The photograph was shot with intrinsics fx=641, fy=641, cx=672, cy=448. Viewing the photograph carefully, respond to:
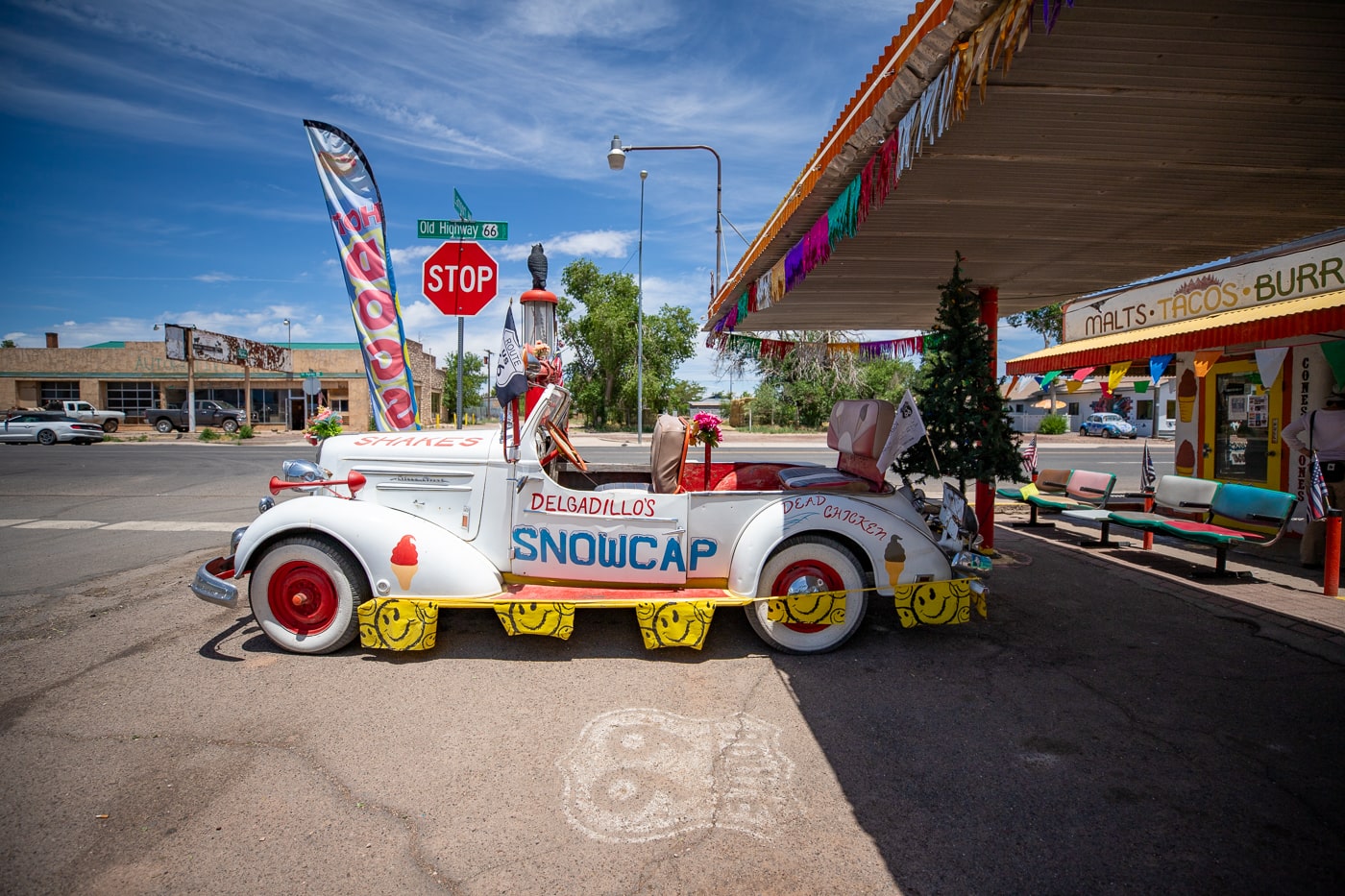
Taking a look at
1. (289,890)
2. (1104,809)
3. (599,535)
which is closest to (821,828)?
(1104,809)

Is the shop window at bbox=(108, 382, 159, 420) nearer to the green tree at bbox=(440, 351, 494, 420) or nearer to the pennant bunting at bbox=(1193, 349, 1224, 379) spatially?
the green tree at bbox=(440, 351, 494, 420)

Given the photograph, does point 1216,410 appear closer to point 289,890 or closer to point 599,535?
point 599,535

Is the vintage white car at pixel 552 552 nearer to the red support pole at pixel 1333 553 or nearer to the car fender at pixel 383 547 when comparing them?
the car fender at pixel 383 547

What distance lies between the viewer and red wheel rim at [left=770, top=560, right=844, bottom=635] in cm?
428

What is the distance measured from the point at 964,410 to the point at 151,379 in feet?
143

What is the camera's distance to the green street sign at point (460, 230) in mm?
5867

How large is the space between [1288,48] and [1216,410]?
29.5 ft

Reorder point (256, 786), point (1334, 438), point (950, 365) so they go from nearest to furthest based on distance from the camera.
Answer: point (256, 786), point (950, 365), point (1334, 438)

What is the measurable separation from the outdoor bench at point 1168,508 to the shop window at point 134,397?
44258 millimetres

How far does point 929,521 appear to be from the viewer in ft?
15.8

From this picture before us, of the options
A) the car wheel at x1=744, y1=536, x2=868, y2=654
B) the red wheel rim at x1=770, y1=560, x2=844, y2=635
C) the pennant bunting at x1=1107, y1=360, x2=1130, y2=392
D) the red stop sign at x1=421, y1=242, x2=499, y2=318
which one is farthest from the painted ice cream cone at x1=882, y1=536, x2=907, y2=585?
the pennant bunting at x1=1107, y1=360, x2=1130, y2=392

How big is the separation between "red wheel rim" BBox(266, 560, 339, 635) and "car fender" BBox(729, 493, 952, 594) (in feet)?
8.71

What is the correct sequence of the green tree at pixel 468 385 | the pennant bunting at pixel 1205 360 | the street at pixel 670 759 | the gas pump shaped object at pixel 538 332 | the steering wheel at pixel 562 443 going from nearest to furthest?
1. the street at pixel 670 759
2. the gas pump shaped object at pixel 538 332
3. the steering wheel at pixel 562 443
4. the pennant bunting at pixel 1205 360
5. the green tree at pixel 468 385

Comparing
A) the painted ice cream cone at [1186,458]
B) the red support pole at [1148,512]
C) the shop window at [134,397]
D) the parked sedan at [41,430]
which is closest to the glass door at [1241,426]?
the painted ice cream cone at [1186,458]
